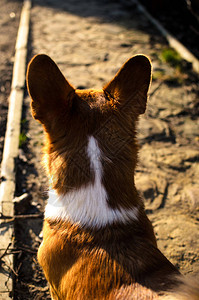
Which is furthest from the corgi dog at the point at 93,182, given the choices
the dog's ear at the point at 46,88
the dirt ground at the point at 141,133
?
the dirt ground at the point at 141,133

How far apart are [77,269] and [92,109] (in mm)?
999

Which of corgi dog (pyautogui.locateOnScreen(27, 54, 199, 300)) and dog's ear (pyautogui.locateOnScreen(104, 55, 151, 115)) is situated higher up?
dog's ear (pyautogui.locateOnScreen(104, 55, 151, 115))

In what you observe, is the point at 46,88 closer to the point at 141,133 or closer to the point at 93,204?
the point at 93,204

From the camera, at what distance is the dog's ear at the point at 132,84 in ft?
6.73

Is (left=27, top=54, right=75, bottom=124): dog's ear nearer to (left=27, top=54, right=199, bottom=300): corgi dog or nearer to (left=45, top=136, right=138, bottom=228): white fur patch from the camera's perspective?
(left=27, top=54, right=199, bottom=300): corgi dog

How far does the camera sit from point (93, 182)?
195 centimetres

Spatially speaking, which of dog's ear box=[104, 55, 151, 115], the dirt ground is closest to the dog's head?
dog's ear box=[104, 55, 151, 115]

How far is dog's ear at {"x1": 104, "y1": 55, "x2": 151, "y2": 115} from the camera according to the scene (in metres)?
2.05

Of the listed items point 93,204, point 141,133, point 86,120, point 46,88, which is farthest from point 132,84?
point 141,133

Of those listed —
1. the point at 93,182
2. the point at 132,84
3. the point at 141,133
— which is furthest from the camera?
the point at 141,133

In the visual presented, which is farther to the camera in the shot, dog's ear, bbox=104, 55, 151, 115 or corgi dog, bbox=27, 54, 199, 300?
dog's ear, bbox=104, 55, 151, 115

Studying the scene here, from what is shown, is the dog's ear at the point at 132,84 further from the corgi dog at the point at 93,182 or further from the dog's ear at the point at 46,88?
the dog's ear at the point at 46,88

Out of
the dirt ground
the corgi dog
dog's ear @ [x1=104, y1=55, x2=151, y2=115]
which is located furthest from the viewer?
the dirt ground

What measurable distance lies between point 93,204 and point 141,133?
2511 mm
